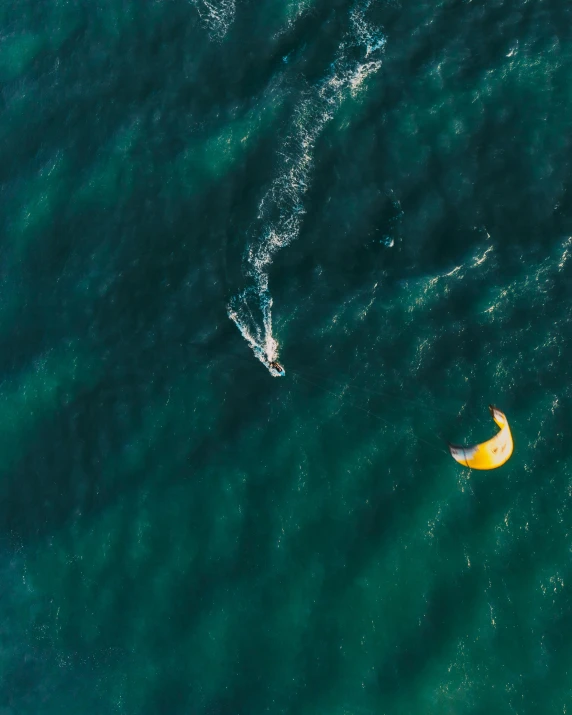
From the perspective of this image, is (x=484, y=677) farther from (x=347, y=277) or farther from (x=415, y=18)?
(x=415, y=18)

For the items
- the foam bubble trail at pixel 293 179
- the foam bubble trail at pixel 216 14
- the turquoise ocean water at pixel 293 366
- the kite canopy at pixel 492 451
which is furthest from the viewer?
the foam bubble trail at pixel 216 14

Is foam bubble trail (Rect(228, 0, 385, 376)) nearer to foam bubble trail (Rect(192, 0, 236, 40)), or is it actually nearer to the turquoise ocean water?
the turquoise ocean water

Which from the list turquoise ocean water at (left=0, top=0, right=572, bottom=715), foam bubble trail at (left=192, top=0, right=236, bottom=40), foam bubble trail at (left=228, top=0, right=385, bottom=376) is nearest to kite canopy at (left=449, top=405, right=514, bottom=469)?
turquoise ocean water at (left=0, top=0, right=572, bottom=715)

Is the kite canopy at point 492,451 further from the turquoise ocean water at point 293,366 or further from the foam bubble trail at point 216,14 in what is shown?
the foam bubble trail at point 216,14

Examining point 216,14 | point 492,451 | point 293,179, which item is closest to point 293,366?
point 293,179

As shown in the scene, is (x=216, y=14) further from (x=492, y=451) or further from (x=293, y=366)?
(x=492, y=451)

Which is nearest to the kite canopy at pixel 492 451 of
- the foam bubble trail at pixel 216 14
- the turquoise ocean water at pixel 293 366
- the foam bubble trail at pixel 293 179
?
the turquoise ocean water at pixel 293 366
